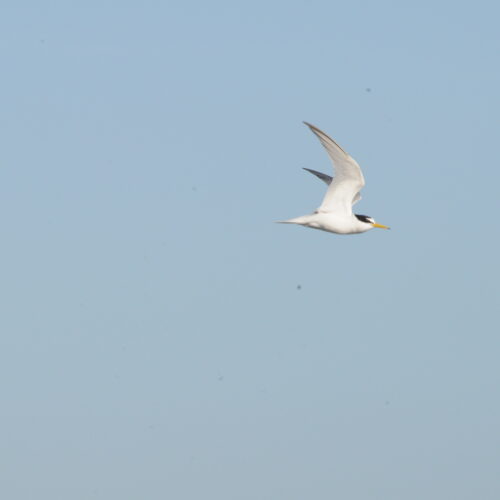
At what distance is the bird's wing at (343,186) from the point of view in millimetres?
79812

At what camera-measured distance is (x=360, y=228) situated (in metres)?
80.9

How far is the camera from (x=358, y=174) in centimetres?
8038

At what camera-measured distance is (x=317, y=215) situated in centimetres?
7931

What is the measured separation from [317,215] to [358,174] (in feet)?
8.97

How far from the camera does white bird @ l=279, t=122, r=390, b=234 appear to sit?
79188mm

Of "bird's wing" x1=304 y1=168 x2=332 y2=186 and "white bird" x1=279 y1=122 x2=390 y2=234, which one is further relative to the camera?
"bird's wing" x1=304 y1=168 x2=332 y2=186

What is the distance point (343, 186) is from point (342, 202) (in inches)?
28.6

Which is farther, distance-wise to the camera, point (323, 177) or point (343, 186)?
point (323, 177)

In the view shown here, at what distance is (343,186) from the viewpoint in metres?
80.8

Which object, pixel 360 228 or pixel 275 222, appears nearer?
pixel 275 222

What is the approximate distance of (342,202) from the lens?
81062 mm

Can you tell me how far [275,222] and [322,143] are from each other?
4.39 m

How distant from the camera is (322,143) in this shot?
7762 cm

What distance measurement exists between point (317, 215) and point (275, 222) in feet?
13.9
